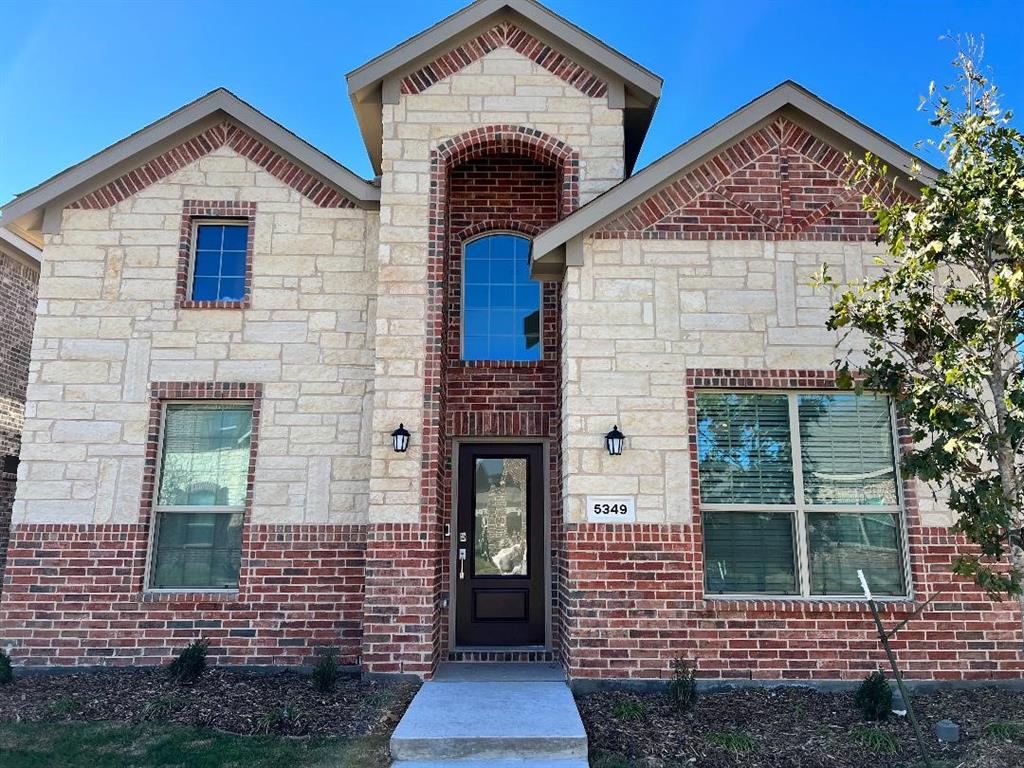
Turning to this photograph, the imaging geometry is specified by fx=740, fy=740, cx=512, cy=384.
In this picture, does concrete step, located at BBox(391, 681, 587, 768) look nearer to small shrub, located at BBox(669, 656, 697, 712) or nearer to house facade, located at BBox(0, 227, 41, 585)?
small shrub, located at BBox(669, 656, 697, 712)

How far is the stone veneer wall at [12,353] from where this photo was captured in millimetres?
10750

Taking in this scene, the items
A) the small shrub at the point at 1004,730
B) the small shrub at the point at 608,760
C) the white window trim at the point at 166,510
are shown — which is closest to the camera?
the small shrub at the point at 608,760

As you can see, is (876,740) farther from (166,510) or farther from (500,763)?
(166,510)

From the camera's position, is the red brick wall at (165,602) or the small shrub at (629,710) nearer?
the small shrub at (629,710)

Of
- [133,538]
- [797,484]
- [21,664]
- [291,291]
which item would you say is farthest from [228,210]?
[797,484]

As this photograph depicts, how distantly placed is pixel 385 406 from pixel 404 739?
11.2 ft

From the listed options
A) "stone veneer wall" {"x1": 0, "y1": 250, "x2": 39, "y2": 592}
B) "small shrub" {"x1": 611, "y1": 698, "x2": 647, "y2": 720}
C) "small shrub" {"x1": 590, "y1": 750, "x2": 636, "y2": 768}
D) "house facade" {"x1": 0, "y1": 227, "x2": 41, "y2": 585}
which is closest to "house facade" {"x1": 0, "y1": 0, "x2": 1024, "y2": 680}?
"small shrub" {"x1": 611, "y1": 698, "x2": 647, "y2": 720}

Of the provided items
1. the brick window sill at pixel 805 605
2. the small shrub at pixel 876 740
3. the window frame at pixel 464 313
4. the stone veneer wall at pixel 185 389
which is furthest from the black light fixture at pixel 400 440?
the small shrub at pixel 876 740

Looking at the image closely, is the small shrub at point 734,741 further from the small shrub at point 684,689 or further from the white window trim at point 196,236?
the white window trim at point 196,236

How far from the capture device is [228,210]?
28.7 ft

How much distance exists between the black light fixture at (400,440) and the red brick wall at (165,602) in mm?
1116

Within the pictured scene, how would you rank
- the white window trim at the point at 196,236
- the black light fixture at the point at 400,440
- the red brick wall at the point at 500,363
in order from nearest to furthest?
1. the black light fixture at the point at 400,440
2. the red brick wall at the point at 500,363
3. the white window trim at the point at 196,236

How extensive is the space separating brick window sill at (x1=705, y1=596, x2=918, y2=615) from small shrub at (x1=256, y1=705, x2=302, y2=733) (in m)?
3.85

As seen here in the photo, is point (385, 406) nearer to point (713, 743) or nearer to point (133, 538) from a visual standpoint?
point (133, 538)
